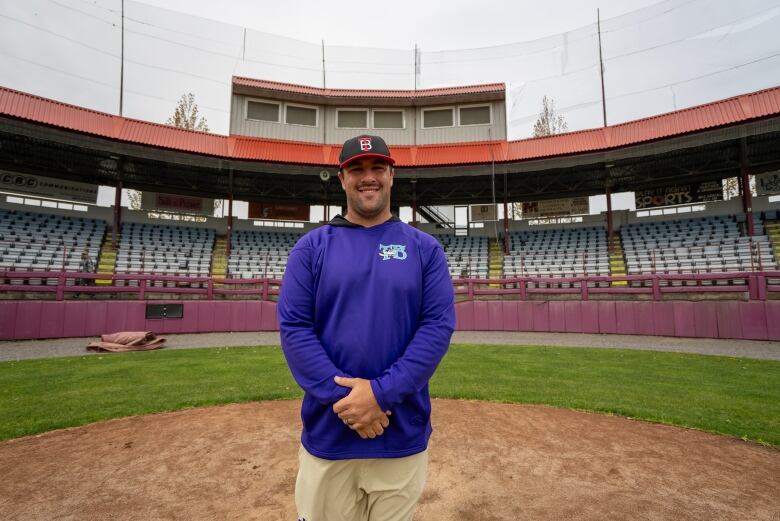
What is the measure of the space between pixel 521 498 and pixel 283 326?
2815mm

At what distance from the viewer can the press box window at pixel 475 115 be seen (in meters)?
25.0

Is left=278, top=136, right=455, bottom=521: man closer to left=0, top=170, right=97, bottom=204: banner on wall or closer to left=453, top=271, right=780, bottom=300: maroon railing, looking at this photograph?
left=453, top=271, right=780, bottom=300: maroon railing

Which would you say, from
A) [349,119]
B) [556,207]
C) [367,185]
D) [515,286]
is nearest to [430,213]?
[556,207]

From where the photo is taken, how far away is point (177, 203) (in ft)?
80.6

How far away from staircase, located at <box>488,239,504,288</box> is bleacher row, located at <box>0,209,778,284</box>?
29 cm

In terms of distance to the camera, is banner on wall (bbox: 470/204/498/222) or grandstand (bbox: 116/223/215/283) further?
banner on wall (bbox: 470/204/498/222)

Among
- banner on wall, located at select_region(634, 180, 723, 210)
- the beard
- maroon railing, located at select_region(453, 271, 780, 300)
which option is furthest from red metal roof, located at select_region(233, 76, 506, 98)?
the beard

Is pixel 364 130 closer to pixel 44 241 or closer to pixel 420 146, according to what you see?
pixel 420 146

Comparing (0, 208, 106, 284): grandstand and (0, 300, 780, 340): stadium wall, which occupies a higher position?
(0, 208, 106, 284): grandstand

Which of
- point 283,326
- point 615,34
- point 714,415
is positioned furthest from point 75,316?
point 615,34

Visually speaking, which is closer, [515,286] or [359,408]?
[359,408]

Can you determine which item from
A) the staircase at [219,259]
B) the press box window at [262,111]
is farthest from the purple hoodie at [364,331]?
the press box window at [262,111]

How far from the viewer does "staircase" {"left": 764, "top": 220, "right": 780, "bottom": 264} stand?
1748cm

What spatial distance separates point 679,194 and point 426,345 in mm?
27719
